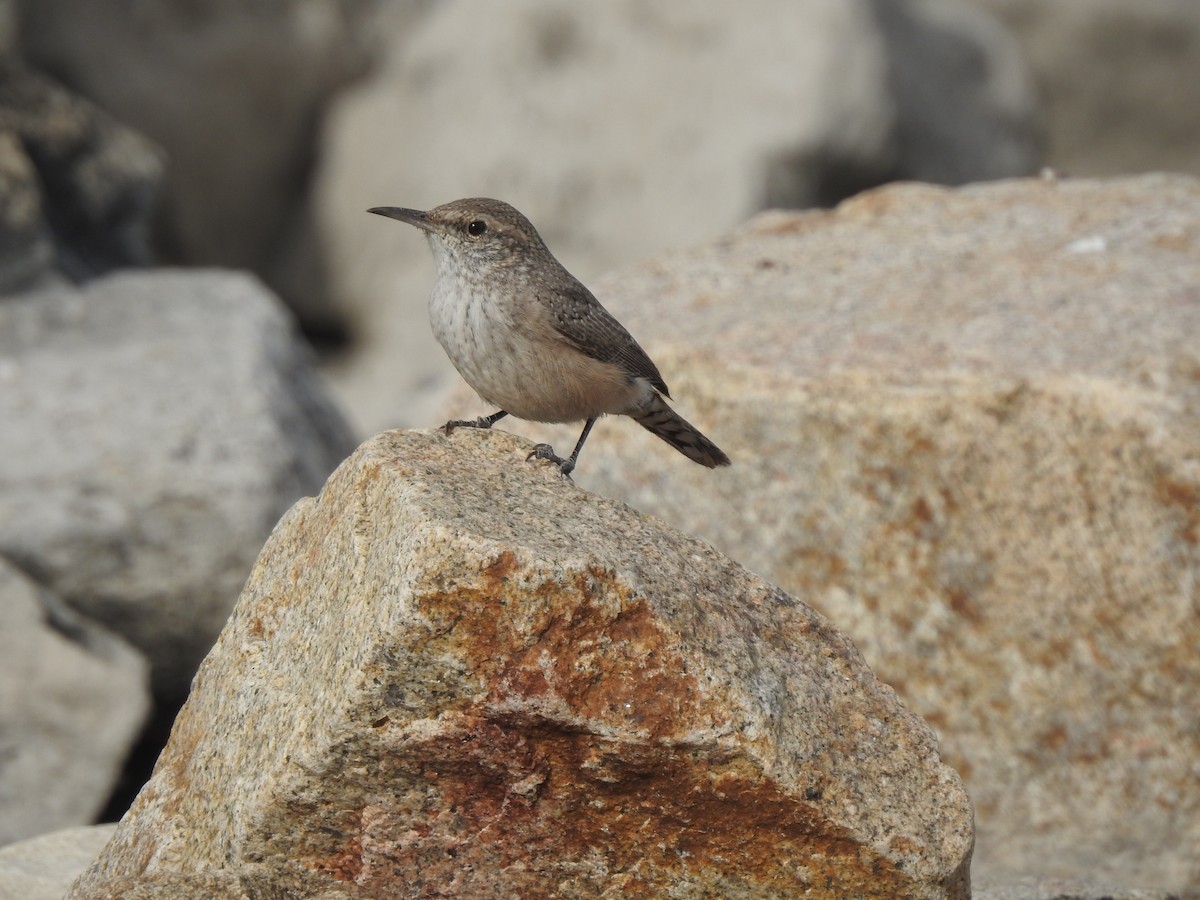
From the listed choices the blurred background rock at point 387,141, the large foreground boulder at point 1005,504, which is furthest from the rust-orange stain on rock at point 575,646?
the blurred background rock at point 387,141

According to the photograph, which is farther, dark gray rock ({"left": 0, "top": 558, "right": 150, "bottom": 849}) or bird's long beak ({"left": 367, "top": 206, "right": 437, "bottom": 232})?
dark gray rock ({"left": 0, "top": 558, "right": 150, "bottom": 849})

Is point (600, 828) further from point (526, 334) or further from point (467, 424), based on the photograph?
point (526, 334)

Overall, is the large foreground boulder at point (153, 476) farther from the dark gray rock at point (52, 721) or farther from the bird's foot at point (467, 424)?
the bird's foot at point (467, 424)

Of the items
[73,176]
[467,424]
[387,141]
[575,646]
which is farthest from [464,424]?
[387,141]

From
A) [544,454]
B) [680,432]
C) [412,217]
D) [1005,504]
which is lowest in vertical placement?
[1005,504]

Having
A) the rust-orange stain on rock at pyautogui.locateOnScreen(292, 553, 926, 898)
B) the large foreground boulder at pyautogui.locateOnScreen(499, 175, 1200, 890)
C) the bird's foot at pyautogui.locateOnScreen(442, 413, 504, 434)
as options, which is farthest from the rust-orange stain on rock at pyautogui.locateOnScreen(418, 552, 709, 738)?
the large foreground boulder at pyautogui.locateOnScreen(499, 175, 1200, 890)

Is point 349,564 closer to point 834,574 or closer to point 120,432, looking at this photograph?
point 834,574

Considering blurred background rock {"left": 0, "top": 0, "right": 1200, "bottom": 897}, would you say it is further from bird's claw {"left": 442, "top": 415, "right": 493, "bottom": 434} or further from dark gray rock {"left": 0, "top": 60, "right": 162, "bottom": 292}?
bird's claw {"left": 442, "top": 415, "right": 493, "bottom": 434}
